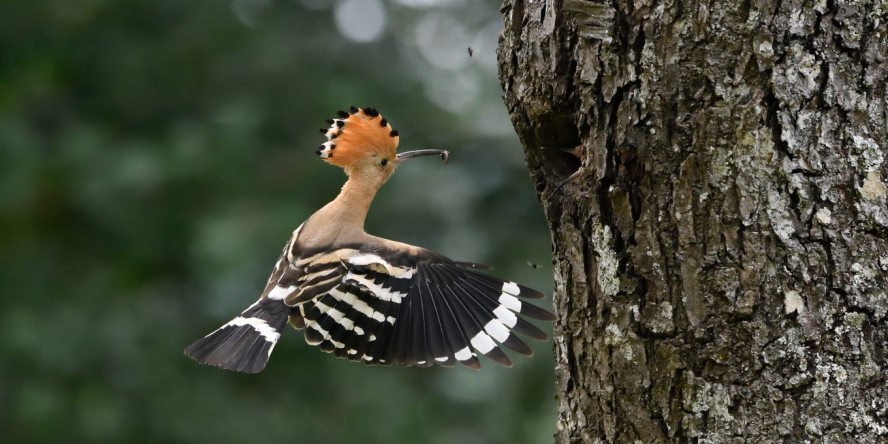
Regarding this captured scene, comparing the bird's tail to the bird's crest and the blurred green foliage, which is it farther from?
the blurred green foliage

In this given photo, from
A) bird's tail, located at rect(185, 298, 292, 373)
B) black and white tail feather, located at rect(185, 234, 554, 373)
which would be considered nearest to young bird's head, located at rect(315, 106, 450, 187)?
black and white tail feather, located at rect(185, 234, 554, 373)

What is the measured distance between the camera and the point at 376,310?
2.67 metres

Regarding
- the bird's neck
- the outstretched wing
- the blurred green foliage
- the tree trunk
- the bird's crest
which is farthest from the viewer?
the blurred green foliage

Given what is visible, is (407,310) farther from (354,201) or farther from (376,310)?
(354,201)

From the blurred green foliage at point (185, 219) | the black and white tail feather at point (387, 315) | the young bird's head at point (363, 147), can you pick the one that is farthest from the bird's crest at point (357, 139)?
the blurred green foliage at point (185, 219)

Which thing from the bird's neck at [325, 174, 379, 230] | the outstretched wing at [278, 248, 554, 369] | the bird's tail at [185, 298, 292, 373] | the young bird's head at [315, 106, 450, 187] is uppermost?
the young bird's head at [315, 106, 450, 187]

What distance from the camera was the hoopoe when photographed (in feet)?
8.34

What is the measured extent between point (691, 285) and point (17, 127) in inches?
152

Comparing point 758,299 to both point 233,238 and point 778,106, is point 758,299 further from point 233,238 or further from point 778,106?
point 233,238

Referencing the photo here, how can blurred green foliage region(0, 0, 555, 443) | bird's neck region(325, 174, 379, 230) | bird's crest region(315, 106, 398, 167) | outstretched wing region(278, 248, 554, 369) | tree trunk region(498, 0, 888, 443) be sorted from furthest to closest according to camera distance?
1. blurred green foliage region(0, 0, 555, 443)
2. bird's neck region(325, 174, 379, 230)
3. bird's crest region(315, 106, 398, 167)
4. outstretched wing region(278, 248, 554, 369)
5. tree trunk region(498, 0, 888, 443)

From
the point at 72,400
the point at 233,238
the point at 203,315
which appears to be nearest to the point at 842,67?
the point at 233,238

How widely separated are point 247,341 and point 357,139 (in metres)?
0.81

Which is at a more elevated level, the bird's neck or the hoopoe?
the bird's neck

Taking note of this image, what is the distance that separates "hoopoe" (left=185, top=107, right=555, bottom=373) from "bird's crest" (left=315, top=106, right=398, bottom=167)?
0.03 ft
